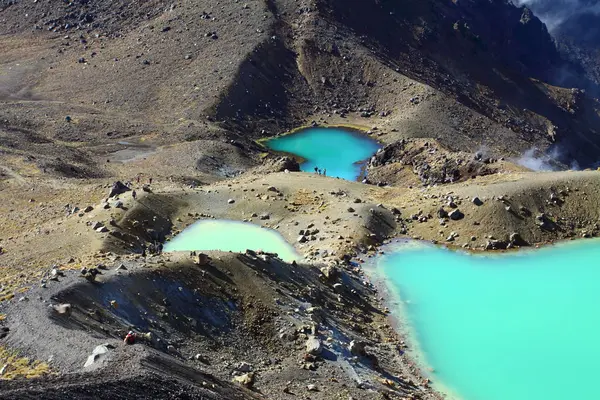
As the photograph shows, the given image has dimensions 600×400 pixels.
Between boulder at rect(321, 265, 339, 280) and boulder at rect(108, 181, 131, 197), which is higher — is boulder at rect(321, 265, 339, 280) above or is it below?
below

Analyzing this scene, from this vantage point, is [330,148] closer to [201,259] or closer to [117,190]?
[117,190]

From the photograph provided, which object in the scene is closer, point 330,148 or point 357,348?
point 357,348

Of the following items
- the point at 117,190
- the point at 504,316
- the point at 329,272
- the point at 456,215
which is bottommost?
the point at 329,272

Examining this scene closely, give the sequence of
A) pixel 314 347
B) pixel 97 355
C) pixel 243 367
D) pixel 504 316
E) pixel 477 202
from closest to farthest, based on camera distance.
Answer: pixel 97 355
pixel 243 367
pixel 314 347
pixel 504 316
pixel 477 202

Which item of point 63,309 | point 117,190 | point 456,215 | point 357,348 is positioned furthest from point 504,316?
point 117,190

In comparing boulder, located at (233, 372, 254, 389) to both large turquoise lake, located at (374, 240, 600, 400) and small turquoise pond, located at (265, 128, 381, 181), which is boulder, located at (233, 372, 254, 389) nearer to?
large turquoise lake, located at (374, 240, 600, 400)

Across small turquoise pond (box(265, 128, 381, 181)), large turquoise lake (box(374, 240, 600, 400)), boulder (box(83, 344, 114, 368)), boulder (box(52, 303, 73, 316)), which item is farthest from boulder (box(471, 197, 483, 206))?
boulder (box(83, 344, 114, 368))

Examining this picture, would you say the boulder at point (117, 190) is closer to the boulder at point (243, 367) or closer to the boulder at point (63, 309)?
the boulder at point (63, 309)

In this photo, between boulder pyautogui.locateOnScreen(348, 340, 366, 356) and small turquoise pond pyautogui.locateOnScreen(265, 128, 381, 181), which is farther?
small turquoise pond pyautogui.locateOnScreen(265, 128, 381, 181)
